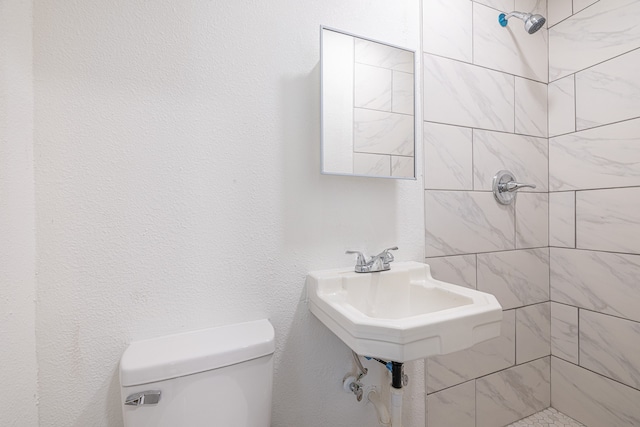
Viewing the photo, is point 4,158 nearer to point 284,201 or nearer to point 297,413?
point 284,201

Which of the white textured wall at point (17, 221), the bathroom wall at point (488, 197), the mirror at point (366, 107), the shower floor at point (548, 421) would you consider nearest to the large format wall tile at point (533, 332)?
the bathroom wall at point (488, 197)

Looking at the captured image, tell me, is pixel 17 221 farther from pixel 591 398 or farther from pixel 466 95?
pixel 591 398

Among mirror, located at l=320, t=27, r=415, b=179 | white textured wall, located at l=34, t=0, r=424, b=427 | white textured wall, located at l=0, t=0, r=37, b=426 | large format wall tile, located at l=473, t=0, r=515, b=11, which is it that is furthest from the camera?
large format wall tile, located at l=473, t=0, r=515, b=11

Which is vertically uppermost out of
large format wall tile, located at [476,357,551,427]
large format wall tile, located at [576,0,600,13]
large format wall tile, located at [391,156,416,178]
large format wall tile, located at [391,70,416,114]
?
large format wall tile, located at [576,0,600,13]

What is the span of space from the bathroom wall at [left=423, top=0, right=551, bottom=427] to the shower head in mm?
40

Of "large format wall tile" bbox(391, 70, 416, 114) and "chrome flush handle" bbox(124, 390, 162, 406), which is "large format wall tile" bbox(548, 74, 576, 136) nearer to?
"large format wall tile" bbox(391, 70, 416, 114)

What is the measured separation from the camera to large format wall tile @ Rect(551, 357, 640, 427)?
1174 mm

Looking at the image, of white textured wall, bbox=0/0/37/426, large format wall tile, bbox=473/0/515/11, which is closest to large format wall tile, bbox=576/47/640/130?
large format wall tile, bbox=473/0/515/11

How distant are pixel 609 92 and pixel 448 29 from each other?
0.78 metres

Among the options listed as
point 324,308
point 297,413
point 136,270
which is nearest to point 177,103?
point 136,270

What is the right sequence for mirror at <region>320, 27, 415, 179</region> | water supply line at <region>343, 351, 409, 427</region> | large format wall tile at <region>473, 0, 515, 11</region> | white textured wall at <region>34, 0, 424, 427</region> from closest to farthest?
1. white textured wall at <region>34, 0, 424, 427</region>
2. water supply line at <region>343, 351, 409, 427</region>
3. mirror at <region>320, 27, 415, 179</region>
4. large format wall tile at <region>473, 0, 515, 11</region>

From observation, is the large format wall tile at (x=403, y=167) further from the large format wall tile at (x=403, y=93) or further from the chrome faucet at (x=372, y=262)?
the chrome faucet at (x=372, y=262)

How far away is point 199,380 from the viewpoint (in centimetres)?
69

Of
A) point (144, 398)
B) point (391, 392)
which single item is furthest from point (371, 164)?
point (144, 398)
